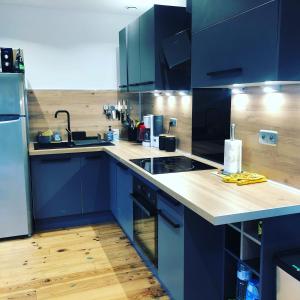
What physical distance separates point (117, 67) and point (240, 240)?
9.57 feet

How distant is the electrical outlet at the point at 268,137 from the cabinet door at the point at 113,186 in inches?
67.4

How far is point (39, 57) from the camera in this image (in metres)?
3.91

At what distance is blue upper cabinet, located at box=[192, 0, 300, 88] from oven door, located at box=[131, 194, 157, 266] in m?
1.03

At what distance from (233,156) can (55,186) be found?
214cm

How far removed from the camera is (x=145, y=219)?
2.68 meters

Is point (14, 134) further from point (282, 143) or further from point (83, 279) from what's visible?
point (282, 143)

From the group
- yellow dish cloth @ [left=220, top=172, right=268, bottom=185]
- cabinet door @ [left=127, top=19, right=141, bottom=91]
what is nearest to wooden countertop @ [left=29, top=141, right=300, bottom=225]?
yellow dish cloth @ [left=220, top=172, right=268, bottom=185]

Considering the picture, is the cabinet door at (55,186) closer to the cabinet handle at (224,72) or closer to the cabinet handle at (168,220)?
the cabinet handle at (168,220)

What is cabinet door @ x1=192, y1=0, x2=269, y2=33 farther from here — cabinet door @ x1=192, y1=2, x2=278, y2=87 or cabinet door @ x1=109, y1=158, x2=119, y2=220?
cabinet door @ x1=109, y1=158, x2=119, y2=220

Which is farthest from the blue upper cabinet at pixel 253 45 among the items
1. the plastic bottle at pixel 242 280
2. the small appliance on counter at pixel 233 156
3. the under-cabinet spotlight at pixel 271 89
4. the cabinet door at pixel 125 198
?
the cabinet door at pixel 125 198

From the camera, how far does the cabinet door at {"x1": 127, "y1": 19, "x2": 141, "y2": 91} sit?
10.8 feet

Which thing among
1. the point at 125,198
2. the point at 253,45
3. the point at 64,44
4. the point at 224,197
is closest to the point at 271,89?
the point at 253,45

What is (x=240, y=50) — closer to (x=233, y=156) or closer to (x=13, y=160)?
(x=233, y=156)

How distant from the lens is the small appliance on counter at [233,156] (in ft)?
7.13
